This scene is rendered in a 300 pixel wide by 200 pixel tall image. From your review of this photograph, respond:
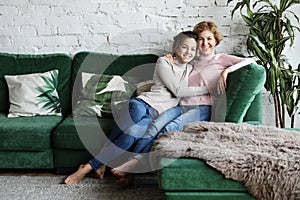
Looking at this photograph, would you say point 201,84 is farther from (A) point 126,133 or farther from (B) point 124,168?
(B) point 124,168

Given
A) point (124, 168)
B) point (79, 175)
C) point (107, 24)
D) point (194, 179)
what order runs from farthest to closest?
1. point (107, 24)
2. point (79, 175)
3. point (124, 168)
4. point (194, 179)

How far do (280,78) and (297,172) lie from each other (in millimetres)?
1278

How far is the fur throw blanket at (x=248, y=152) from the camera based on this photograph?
237 centimetres

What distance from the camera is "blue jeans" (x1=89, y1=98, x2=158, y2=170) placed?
10.1 feet

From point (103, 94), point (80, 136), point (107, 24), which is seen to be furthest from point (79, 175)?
point (107, 24)

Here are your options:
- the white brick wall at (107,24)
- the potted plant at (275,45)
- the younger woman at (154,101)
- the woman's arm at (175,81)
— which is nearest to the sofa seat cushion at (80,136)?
the younger woman at (154,101)

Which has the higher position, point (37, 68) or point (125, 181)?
point (37, 68)

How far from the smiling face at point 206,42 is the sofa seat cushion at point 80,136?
86 cm

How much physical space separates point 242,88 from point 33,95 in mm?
1563

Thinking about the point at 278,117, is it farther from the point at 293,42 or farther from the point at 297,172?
the point at 297,172

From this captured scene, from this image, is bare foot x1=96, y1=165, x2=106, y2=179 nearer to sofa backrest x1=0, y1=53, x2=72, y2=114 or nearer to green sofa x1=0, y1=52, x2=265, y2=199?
green sofa x1=0, y1=52, x2=265, y2=199

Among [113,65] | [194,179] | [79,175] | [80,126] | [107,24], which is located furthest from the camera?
[107,24]

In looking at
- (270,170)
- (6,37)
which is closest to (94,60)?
(6,37)

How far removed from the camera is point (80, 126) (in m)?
3.24
